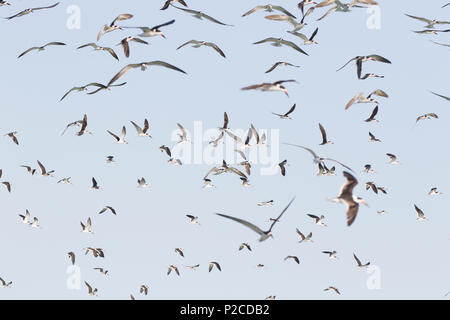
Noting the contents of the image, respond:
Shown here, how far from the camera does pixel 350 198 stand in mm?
23625

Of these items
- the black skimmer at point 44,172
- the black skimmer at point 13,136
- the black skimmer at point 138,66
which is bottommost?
the black skimmer at point 44,172

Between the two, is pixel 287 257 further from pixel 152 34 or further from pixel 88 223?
pixel 152 34

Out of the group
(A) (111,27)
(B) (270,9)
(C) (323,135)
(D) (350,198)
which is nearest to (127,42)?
(A) (111,27)

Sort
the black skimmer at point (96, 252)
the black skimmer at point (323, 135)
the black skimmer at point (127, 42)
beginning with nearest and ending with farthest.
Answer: the black skimmer at point (127, 42) < the black skimmer at point (323, 135) < the black skimmer at point (96, 252)

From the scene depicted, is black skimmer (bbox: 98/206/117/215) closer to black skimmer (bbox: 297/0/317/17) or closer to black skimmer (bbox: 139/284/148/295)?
black skimmer (bbox: 139/284/148/295)

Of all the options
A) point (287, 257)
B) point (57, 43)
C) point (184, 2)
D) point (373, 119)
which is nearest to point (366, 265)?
point (287, 257)

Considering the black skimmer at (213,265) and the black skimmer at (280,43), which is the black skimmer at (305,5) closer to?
the black skimmer at (280,43)

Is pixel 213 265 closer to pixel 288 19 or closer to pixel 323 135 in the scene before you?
pixel 323 135

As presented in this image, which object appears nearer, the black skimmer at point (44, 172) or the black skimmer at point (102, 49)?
the black skimmer at point (102, 49)

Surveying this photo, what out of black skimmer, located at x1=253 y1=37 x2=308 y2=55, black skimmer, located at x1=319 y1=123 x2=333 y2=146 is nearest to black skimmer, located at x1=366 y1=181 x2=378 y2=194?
black skimmer, located at x1=319 y1=123 x2=333 y2=146

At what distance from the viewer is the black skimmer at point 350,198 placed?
22487 millimetres

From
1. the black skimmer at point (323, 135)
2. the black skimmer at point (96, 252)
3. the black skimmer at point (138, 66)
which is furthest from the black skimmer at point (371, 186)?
the black skimmer at point (138, 66)

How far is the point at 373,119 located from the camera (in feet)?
144
